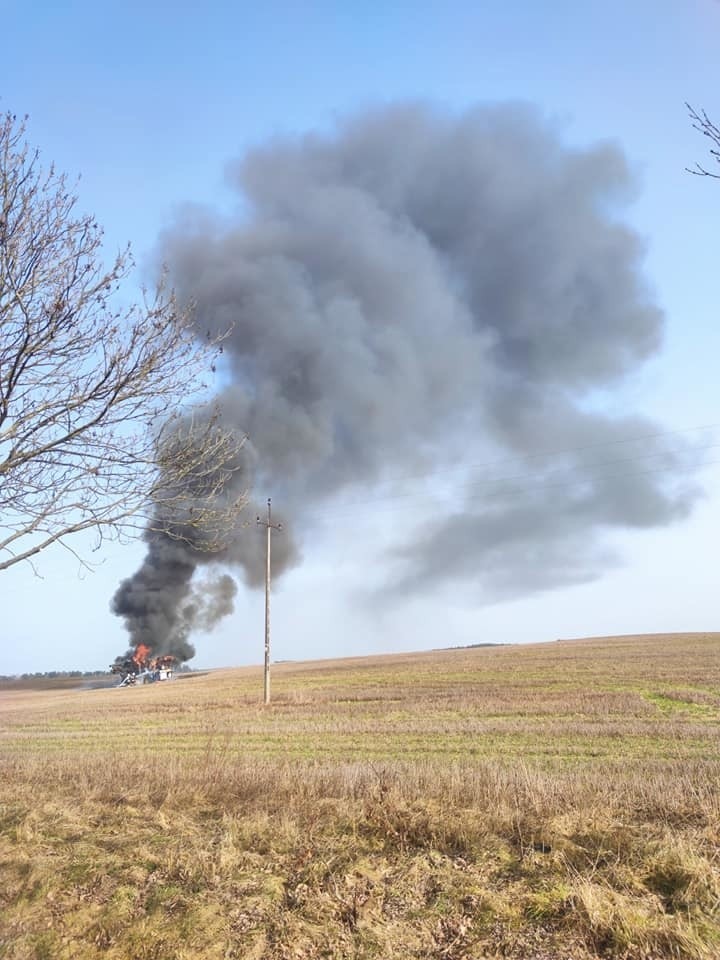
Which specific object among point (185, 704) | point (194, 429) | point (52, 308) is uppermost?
point (52, 308)

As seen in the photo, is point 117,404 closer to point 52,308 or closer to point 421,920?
point 52,308

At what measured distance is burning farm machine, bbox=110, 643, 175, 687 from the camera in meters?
58.8

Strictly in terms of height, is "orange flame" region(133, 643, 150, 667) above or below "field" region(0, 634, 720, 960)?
below

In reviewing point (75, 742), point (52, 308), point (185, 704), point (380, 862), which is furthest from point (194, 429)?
point (185, 704)

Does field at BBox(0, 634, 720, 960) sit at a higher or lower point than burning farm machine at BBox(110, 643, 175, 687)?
higher

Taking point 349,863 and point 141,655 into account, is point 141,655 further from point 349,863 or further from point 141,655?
point 349,863

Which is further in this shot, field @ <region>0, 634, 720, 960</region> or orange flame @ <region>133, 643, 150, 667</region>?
orange flame @ <region>133, 643, 150, 667</region>

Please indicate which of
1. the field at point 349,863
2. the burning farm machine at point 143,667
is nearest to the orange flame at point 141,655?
the burning farm machine at point 143,667

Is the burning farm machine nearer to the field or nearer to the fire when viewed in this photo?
the fire

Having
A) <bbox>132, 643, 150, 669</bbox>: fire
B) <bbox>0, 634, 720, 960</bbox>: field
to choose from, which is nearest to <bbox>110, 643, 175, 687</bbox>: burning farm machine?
<bbox>132, 643, 150, 669</bbox>: fire

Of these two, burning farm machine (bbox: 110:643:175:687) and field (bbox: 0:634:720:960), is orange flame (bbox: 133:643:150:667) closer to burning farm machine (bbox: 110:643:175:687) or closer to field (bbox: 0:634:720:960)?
burning farm machine (bbox: 110:643:175:687)

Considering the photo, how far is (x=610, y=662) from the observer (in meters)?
35.9

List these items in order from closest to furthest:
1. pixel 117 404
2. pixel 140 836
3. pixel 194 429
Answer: pixel 140 836
pixel 117 404
pixel 194 429

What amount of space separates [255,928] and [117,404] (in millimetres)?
4823
